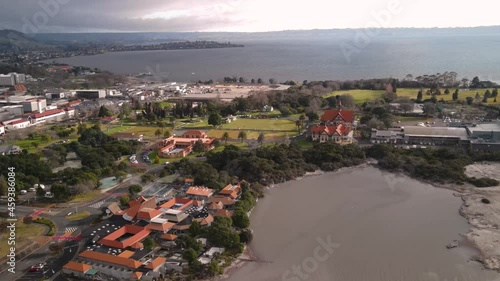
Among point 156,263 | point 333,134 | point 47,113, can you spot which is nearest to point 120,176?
point 156,263

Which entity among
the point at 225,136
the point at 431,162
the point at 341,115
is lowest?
the point at 225,136

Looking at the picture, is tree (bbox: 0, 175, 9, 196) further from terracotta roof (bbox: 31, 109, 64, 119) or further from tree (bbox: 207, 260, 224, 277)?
terracotta roof (bbox: 31, 109, 64, 119)

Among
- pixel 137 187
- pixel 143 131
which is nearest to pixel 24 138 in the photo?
pixel 143 131

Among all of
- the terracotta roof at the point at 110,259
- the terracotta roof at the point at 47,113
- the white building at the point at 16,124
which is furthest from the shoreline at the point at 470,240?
the terracotta roof at the point at 47,113

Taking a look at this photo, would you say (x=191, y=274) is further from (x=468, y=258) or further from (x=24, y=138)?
(x=24, y=138)

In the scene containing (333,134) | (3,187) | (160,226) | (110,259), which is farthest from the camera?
(333,134)

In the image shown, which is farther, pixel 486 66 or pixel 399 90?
pixel 486 66

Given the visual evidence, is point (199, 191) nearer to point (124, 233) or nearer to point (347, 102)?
point (124, 233)
